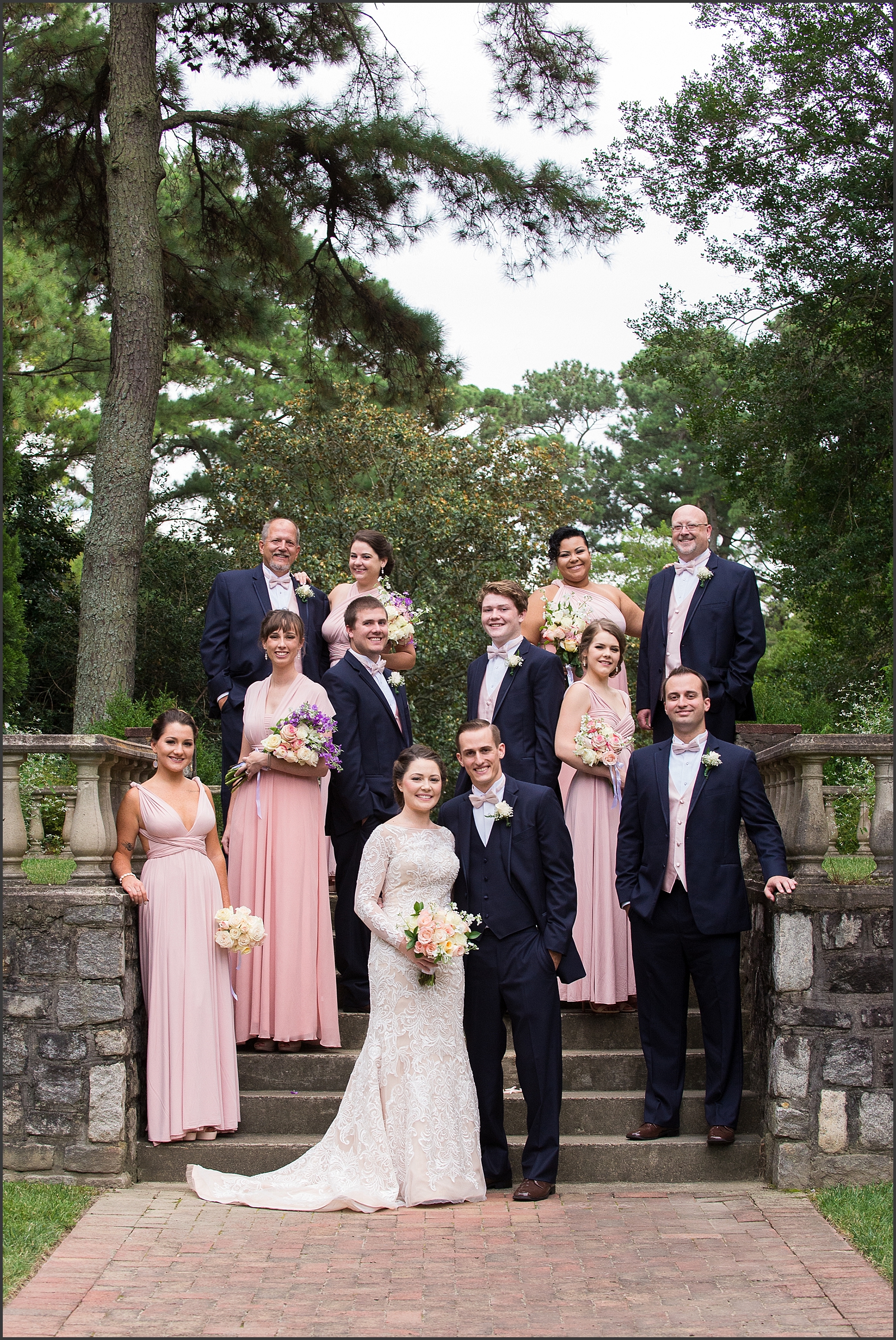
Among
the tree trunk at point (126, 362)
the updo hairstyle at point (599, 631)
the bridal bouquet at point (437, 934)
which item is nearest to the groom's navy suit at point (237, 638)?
the updo hairstyle at point (599, 631)

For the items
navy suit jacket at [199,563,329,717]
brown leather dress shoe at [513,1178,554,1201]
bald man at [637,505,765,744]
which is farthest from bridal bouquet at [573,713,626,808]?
brown leather dress shoe at [513,1178,554,1201]

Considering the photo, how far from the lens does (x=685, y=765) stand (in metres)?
5.97

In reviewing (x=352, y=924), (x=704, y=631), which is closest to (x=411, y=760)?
(x=352, y=924)

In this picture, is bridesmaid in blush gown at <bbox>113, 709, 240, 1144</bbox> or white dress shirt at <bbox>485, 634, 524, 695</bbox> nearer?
bridesmaid in blush gown at <bbox>113, 709, 240, 1144</bbox>

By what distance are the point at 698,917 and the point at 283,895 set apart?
1.98 meters

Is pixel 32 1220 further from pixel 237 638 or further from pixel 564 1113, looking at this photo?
pixel 237 638

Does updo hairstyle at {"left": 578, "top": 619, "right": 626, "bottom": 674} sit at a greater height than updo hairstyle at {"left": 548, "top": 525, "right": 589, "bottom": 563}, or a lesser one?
lesser

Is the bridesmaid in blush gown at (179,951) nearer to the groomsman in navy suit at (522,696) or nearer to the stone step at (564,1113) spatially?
the stone step at (564,1113)

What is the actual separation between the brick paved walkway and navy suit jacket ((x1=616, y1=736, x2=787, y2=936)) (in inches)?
47.9

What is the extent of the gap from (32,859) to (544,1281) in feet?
11.9

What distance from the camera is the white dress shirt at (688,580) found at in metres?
6.91

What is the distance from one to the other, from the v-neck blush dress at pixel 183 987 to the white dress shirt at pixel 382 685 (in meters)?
1.09

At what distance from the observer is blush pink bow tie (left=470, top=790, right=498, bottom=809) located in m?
5.80

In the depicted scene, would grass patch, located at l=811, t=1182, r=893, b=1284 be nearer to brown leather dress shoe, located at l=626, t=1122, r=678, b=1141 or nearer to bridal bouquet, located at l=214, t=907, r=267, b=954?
brown leather dress shoe, located at l=626, t=1122, r=678, b=1141
